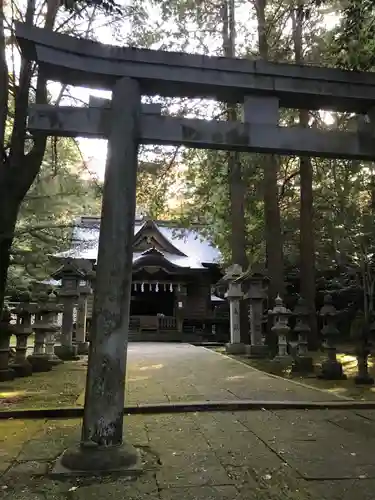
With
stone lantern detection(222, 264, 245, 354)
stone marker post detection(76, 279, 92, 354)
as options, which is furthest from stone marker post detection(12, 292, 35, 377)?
stone lantern detection(222, 264, 245, 354)

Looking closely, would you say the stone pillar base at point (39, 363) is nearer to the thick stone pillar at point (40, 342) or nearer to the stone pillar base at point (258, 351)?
the thick stone pillar at point (40, 342)

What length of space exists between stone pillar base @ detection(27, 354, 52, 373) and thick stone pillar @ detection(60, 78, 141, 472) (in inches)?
272

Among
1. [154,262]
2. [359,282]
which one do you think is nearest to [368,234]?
[359,282]

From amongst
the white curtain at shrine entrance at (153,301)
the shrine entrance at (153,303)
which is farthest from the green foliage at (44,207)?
the shrine entrance at (153,303)

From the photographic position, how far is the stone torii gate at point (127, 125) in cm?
374

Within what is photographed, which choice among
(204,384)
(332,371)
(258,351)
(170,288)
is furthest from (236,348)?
(170,288)

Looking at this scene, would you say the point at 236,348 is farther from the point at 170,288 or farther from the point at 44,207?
the point at 170,288

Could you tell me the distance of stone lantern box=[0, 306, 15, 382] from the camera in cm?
836

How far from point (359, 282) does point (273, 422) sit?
1325 cm

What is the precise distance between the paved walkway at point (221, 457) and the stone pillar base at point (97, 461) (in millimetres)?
104

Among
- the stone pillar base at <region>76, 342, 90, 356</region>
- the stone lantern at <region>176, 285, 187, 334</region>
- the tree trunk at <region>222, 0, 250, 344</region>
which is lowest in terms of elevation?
the stone pillar base at <region>76, 342, 90, 356</region>

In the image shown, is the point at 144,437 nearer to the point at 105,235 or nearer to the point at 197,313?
the point at 105,235

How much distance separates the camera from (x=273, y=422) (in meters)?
5.19

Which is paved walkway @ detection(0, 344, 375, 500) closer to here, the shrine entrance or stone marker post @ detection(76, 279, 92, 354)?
stone marker post @ detection(76, 279, 92, 354)
